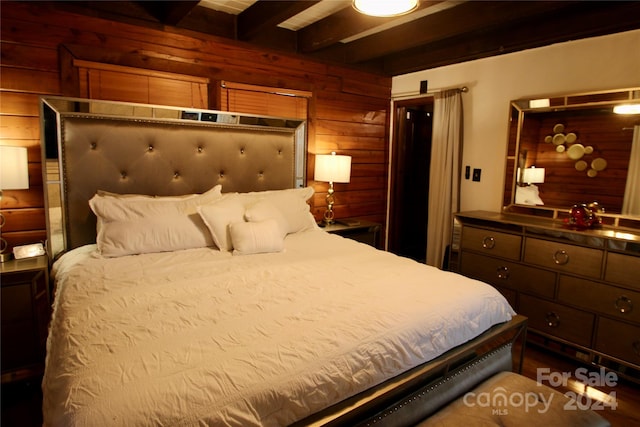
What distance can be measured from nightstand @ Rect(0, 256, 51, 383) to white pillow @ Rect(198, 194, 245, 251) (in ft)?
2.91

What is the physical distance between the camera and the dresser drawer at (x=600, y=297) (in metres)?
2.18

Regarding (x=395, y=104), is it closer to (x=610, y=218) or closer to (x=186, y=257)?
(x=610, y=218)

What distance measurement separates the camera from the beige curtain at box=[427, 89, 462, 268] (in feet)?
11.7

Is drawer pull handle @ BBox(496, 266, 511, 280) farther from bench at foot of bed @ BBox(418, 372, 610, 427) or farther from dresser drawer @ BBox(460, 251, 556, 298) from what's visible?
bench at foot of bed @ BBox(418, 372, 610, 427)

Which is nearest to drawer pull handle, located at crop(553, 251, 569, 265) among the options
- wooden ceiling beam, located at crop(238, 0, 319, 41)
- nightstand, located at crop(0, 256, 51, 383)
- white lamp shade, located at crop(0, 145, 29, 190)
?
wooden ceiling beam, located at crop(238, 0, 319, 41)

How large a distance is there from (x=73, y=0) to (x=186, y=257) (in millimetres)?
1820

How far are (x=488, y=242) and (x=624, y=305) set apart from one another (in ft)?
3.00

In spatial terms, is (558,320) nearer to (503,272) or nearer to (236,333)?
(503,272)

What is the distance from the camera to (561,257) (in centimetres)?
249

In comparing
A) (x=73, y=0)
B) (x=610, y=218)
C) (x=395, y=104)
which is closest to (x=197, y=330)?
(x=73, y=0)

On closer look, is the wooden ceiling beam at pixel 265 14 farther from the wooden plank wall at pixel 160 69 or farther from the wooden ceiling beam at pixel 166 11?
the wooden ceiling beam at pixel 166 11

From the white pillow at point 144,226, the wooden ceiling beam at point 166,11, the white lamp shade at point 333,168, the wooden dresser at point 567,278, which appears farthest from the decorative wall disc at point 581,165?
the wooden ceiling beam at point 166,11

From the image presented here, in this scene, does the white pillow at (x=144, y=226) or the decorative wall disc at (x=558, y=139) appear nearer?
the white pillow at (x=144, y=226)

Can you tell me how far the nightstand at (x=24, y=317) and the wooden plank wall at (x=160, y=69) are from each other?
1.69 ft
